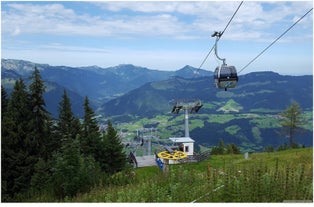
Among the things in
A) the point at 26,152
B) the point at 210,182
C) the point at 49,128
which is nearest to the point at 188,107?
the point at 49,128

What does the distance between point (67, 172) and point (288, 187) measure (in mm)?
8378

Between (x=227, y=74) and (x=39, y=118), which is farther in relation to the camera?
(x=39, y=118)

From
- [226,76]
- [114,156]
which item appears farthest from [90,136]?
[226,76]

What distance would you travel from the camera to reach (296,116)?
53875 mm

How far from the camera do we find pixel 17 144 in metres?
34.3

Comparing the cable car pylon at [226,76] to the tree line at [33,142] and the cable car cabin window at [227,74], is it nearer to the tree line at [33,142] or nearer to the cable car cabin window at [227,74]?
the cable car cabin window at [227,74]

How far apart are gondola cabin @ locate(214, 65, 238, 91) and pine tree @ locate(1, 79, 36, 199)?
1943 cm

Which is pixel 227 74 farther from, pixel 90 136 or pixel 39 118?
pixel 90 136

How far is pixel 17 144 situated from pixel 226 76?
22442 millimetres

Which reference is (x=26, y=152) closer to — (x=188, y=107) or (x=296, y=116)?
(x=188, y=107)

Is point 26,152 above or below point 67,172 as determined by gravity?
below

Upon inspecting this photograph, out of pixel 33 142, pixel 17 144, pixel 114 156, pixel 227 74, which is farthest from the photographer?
pixel 114 156

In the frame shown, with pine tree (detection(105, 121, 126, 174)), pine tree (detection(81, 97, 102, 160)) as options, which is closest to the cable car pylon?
pine tree (detection(81, 97, 102, 160))

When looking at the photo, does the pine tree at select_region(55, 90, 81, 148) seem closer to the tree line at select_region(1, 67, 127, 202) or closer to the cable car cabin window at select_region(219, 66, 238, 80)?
the tree line at select_region(1, 67, 127, 202)
